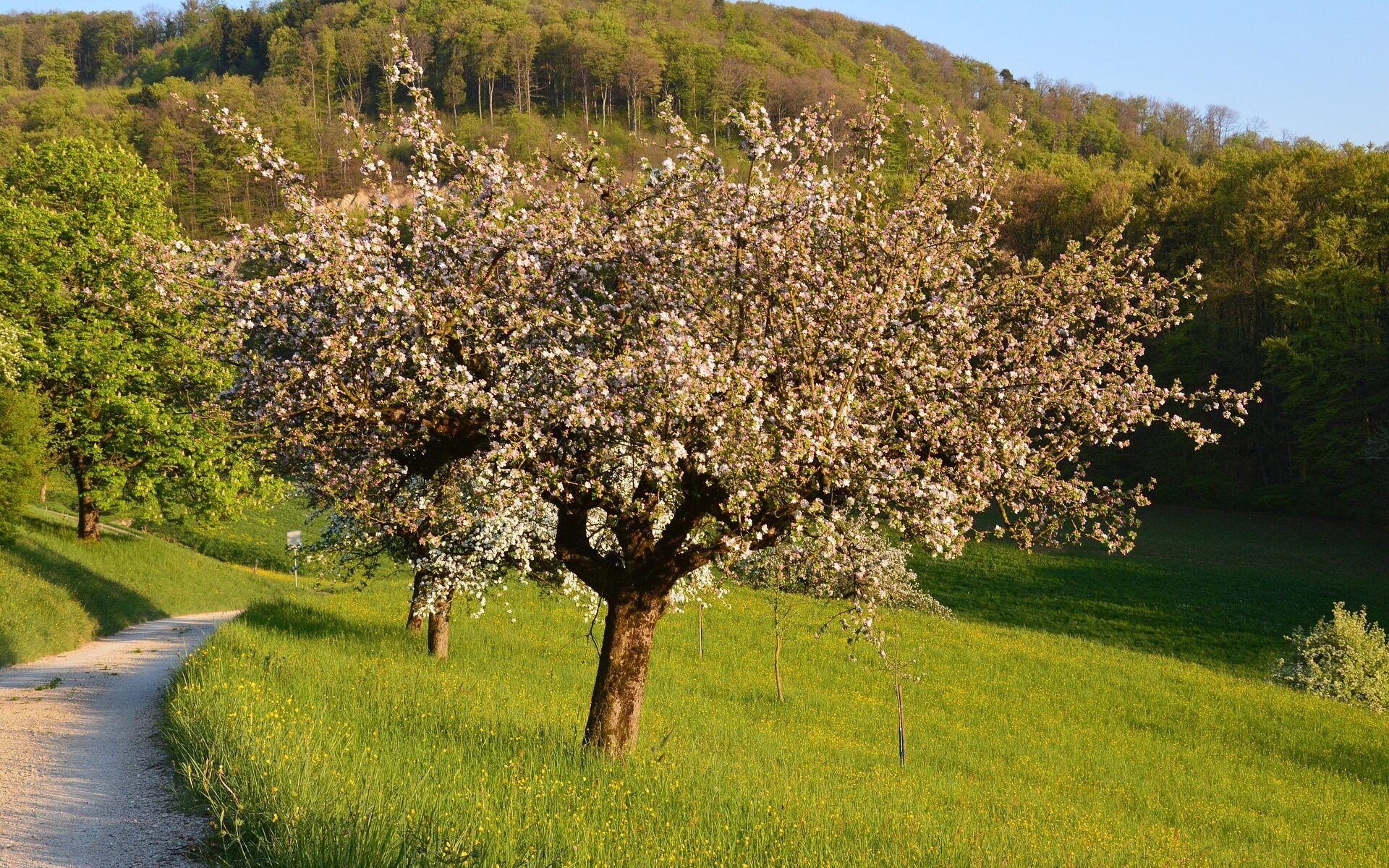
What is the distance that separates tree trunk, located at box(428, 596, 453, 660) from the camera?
74.8 feet

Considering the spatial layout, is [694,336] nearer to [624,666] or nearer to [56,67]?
[624,666]

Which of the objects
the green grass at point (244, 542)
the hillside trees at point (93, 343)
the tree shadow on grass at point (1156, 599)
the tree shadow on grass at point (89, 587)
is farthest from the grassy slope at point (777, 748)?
the green grass at point (244, 542)

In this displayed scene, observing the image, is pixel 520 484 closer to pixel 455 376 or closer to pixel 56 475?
pixel 455 376

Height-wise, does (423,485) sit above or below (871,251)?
below

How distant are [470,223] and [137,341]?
2791 centimetres

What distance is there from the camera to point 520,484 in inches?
405

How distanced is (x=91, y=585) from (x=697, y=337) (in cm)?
3032

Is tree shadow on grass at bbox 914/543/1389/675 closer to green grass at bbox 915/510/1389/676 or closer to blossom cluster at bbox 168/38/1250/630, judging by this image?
green grass at bbox 915/510/1389/676

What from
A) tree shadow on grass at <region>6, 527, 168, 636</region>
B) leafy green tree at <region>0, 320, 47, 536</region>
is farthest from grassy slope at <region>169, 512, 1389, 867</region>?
leafy green tree at <region>0, 320, 47, 536</region>

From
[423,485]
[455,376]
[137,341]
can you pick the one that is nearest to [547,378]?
[455,376]

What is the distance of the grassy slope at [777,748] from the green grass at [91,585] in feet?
18.9

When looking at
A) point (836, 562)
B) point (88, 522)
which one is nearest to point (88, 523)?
point (88, 522)

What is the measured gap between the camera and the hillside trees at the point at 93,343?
3122 centimetres

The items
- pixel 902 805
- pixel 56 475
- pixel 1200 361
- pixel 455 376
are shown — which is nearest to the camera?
pixel 455 376
